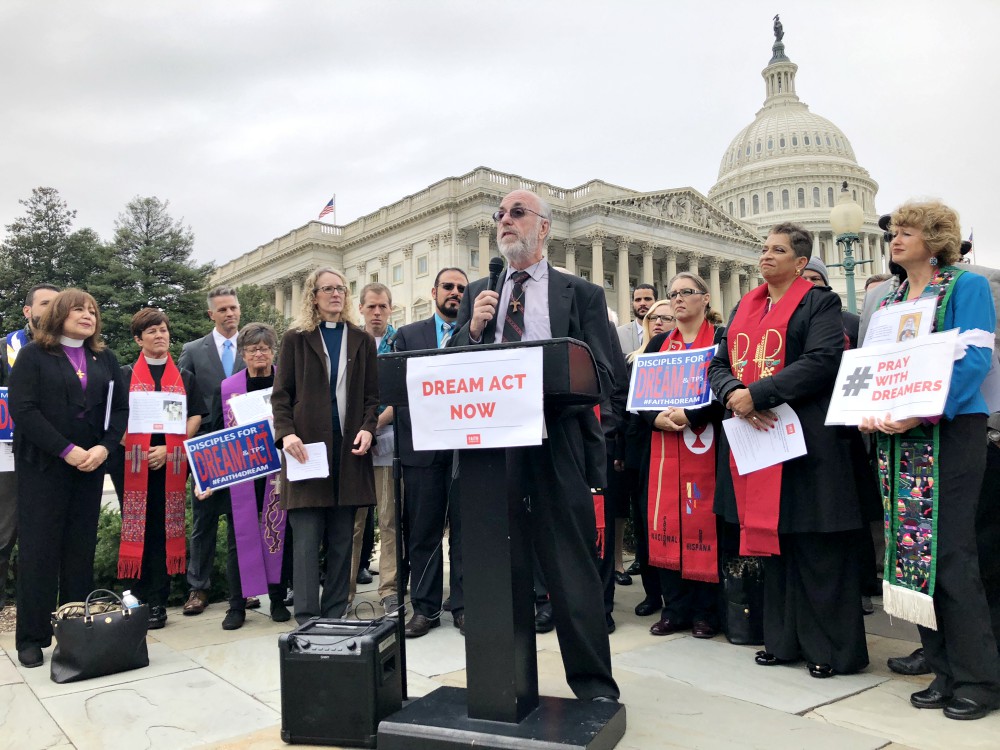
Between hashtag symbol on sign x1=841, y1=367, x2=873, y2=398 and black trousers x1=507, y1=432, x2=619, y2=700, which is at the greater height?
hashtag symbol on sign x1=841, y1=367, x2=873, y2=398

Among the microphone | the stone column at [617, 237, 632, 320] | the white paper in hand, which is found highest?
the stone column at [617, 237, 632, 320]

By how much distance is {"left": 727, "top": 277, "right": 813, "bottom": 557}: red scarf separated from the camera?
4105mm

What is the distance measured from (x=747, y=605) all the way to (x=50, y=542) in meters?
4.10

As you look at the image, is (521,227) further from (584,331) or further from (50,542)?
(50,542)

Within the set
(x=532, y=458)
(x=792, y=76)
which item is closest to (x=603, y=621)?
(x=532, y=458)

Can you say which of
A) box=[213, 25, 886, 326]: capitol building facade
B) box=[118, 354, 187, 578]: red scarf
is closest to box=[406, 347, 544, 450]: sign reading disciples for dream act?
box=[118, 354, 187, 578]: red scarf

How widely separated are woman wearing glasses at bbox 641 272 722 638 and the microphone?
1.91 m

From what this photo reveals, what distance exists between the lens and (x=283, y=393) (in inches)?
191

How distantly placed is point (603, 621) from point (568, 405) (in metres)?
0.90

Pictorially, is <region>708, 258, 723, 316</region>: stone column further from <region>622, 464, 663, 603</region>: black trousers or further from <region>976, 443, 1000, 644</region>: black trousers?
<region>976, 443, 1000, 644</region>: black trousers

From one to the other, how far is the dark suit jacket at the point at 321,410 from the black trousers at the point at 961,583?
10.2ft

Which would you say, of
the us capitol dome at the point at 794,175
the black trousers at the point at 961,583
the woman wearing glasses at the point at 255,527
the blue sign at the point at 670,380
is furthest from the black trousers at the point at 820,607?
the us capitol dome at the point at 794,175

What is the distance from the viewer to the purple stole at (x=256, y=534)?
17.9 ft

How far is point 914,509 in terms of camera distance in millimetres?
3602
